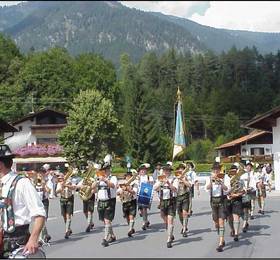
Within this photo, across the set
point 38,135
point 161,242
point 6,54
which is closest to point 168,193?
point 161,242

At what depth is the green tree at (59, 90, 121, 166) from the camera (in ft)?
172

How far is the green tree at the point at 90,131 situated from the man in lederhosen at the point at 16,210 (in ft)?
151

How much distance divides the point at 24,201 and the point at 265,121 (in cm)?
2715

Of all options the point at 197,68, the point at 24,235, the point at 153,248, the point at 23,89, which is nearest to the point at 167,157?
the point at 23,89

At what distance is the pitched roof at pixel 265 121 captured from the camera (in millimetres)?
30275

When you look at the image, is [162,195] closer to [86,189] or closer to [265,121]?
[86,189]

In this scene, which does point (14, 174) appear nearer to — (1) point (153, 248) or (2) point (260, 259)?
(2) point (260, 259)

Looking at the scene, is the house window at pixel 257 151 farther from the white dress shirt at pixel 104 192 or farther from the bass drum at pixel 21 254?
the bass drum at pixel 21 254

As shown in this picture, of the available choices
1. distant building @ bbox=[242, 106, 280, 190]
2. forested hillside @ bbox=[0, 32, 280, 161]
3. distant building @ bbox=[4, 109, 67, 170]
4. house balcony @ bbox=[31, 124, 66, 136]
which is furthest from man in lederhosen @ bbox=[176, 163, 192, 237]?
house balcony @ bbox=[31, 124, 66, 136]

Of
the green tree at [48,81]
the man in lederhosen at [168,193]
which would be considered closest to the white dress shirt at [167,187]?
the man in lederhosen at [168,193]

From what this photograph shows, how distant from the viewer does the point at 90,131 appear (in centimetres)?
5250

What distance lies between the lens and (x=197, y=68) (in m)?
126

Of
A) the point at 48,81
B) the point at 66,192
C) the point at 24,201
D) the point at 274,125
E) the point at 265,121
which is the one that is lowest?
the point at 66,192

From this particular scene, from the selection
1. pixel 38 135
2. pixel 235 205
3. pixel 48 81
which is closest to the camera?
pixel 235 205
